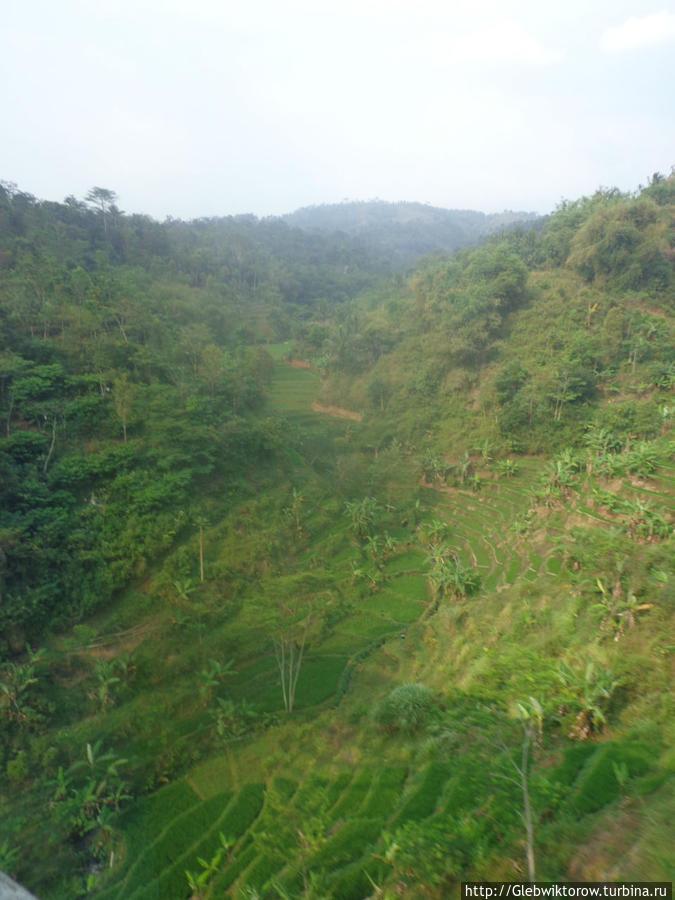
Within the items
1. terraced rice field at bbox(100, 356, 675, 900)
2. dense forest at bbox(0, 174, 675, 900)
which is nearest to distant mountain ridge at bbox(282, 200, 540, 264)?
dense forest at bbox(0, 174, 675, 900)

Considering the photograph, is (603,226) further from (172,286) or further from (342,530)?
(172,286)

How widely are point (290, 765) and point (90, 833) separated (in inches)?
160

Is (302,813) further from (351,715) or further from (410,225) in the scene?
(410,225)

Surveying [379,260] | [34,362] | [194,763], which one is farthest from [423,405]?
[379,260]

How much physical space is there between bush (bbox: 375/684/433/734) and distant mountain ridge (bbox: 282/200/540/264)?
81984 mm

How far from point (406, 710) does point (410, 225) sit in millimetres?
148655

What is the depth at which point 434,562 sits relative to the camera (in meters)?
17.6

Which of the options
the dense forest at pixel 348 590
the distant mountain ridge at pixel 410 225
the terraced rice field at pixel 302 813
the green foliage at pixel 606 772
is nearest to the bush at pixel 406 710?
the dense forest at pixel 348 590

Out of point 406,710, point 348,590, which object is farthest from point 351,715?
point 348,590

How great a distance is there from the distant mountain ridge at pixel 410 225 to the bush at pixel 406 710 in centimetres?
8198

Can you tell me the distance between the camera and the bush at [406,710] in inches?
352

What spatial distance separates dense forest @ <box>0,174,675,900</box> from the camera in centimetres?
674

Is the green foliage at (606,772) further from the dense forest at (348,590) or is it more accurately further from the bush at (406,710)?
the bush at (406,710)

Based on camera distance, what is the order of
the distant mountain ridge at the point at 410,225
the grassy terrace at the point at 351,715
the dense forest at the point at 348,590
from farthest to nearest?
the distant mountain ridge at the point at 410,225 < the dense forest at the point at 348,590 < the grassy terrace at the point at 351,715
